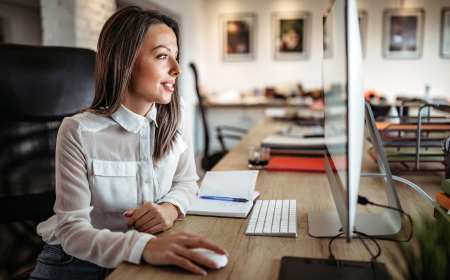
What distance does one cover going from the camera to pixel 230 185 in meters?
1.07

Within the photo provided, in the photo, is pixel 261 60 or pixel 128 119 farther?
pixel 261 60

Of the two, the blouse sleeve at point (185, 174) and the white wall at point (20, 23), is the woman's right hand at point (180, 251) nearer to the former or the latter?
the blouse sleeve at point (185, 174)

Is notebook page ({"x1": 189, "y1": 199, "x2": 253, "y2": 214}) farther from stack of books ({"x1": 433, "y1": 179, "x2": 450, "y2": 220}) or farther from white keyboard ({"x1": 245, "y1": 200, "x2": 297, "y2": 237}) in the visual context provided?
stack of books ({"x1": 433, "y1": 179, "x2": 450, "y2": 220})

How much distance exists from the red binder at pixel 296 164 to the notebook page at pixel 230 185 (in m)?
0.37

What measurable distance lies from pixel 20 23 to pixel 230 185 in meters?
4.38

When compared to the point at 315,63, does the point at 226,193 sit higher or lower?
lower

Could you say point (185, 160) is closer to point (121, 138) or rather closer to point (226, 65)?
point (121, 138)

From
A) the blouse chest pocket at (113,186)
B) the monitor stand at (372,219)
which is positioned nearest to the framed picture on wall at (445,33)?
the monitor stand at (372,219)

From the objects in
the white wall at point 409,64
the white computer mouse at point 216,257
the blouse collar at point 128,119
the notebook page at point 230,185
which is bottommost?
the white computer mouse at point 216,257

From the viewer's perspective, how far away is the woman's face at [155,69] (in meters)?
1.01

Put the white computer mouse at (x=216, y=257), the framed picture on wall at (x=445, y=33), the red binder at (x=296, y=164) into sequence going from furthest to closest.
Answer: the framed picture on wall at (x=445, y=33) → the red binder at (x=296, y=164) → the white computer mouse at (x=216, y=257)

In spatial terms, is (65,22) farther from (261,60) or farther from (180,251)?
(261,60)

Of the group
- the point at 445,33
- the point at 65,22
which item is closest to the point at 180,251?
the point at 65,22

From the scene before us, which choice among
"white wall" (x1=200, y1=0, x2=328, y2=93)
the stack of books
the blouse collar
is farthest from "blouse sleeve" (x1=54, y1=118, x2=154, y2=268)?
"white wall" (x1=200, y1=0, x2=328, y2=93)
